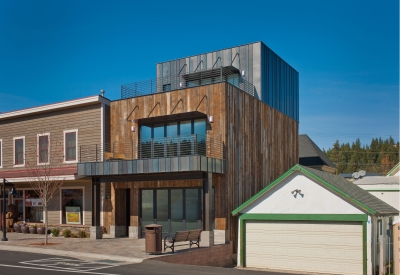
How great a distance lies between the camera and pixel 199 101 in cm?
2241

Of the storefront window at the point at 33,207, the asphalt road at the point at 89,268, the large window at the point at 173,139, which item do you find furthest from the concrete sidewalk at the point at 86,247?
the large window at the point at 173,139

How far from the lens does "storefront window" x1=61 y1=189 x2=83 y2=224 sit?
→ 2583 centimetres

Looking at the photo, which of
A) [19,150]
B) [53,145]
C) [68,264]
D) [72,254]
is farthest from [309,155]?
[68,264]

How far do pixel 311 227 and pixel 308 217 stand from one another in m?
0.46

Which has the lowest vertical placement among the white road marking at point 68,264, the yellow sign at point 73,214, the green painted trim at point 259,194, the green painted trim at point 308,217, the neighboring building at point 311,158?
the white road marking at point 68,264

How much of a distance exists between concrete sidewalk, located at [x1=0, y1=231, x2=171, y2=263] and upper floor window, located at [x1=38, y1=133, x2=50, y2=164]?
4.85m

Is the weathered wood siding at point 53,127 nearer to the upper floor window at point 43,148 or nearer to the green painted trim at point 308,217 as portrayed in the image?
the upper floor window at point 43,148

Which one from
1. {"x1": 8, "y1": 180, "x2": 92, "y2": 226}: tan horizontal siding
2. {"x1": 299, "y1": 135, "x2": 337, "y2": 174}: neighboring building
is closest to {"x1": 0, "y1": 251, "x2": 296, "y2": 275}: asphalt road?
{"x1": 8, "y1": 180, "x2": 92, "y2": 226}: tan horizontal siding

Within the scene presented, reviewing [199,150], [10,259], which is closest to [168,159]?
[199,150]

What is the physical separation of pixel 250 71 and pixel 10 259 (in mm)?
17621

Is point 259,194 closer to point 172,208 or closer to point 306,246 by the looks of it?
point 306,246

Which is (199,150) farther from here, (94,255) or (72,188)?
(72,188)

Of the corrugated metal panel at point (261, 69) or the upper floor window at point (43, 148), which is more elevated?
the corrugated metal panel at point (261, 69)

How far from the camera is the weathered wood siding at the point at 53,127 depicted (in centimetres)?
2541
